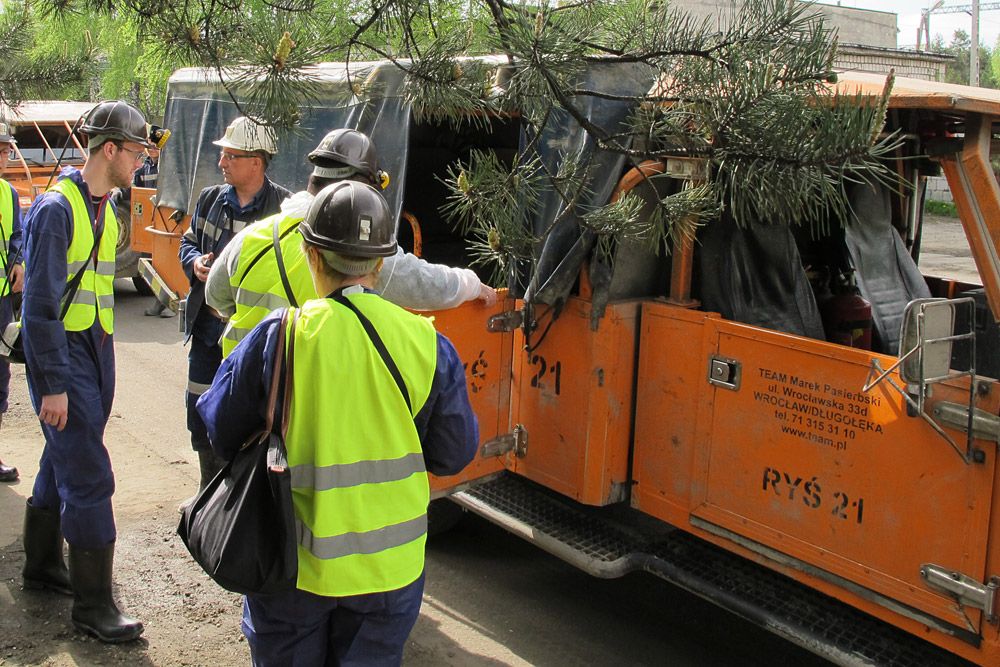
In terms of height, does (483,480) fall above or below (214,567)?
below

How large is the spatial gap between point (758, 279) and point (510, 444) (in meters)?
1.32

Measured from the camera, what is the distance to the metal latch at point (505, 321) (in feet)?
13.9

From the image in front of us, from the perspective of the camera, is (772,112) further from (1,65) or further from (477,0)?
(1,65)

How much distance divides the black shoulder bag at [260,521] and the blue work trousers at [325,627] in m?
0.12

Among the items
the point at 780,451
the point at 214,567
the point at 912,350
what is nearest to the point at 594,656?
the point at 780,451

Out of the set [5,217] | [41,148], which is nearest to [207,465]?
[5,217]

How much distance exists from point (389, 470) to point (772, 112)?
1.29 meters

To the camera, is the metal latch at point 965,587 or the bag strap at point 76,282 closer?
the metal latch at point 965,587

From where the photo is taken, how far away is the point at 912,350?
2.89m

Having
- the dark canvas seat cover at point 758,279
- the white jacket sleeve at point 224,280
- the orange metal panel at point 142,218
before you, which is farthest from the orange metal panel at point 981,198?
the orange metal panel at point 142,218

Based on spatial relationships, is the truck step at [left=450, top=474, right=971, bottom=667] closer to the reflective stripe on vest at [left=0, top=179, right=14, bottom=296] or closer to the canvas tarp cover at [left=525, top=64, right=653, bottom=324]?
the canvas tarp cover at [left=525, top=64, right=653, bottom=324]

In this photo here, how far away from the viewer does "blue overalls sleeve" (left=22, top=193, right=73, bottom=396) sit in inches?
145

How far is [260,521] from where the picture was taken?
2.33 meters

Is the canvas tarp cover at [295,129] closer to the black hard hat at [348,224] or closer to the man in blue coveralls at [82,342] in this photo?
the black hard hat at [348,224]
